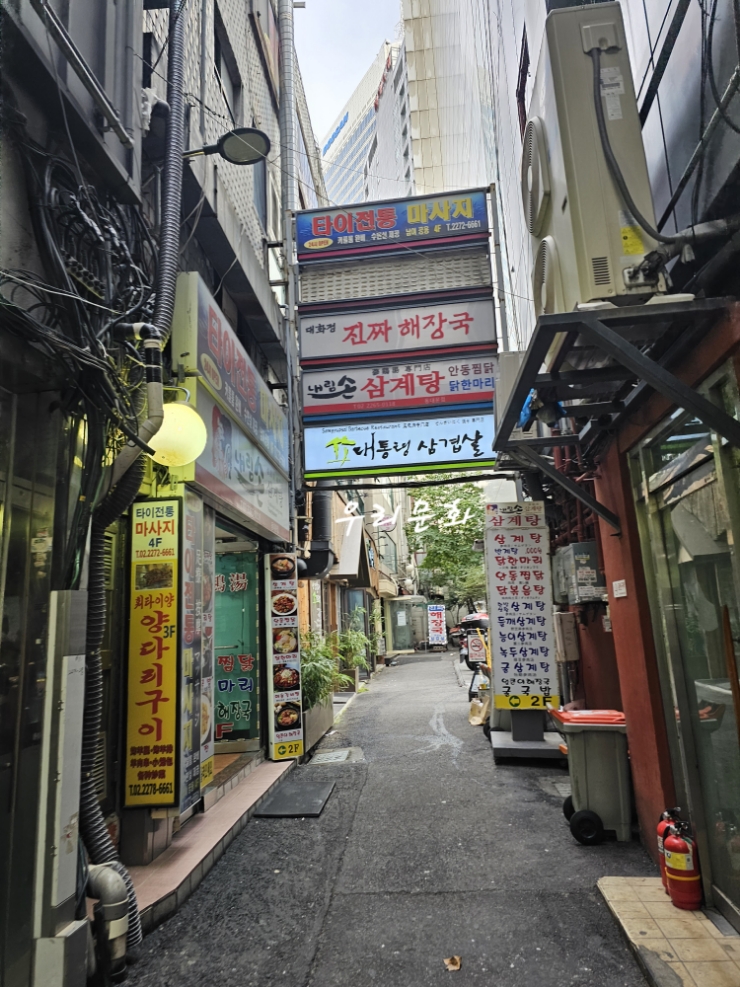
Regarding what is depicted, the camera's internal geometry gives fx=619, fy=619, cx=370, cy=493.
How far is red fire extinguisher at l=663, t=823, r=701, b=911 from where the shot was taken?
3.80 m

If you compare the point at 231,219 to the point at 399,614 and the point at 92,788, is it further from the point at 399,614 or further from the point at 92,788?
the point at 399,614

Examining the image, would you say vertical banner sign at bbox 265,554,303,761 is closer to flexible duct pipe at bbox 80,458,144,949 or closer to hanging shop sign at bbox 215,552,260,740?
hanging shop sign at bbox 215,552,260,740

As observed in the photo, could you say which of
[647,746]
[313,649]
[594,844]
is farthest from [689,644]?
[313,649]

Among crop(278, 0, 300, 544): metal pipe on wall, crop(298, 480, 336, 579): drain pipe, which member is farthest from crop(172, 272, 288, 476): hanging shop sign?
crop(298, 480, 336, 579): drain pipe

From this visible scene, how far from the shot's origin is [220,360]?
629 cm

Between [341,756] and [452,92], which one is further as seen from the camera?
[452,92]

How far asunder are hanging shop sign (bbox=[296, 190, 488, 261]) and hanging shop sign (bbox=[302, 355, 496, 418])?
1.99 m

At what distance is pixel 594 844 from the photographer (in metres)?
5.16

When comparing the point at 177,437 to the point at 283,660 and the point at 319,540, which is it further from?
the point at 319,540

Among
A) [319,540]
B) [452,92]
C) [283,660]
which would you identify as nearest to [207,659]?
[283,660]

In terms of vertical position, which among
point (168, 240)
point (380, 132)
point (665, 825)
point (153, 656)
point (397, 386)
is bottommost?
point (665, 825)

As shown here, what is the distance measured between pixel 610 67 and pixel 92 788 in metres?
5.08

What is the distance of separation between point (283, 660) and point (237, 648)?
0.73 m

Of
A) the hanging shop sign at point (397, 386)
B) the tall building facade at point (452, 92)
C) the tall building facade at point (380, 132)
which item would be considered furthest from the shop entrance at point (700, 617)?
the tall building facade at point (380, 132)
